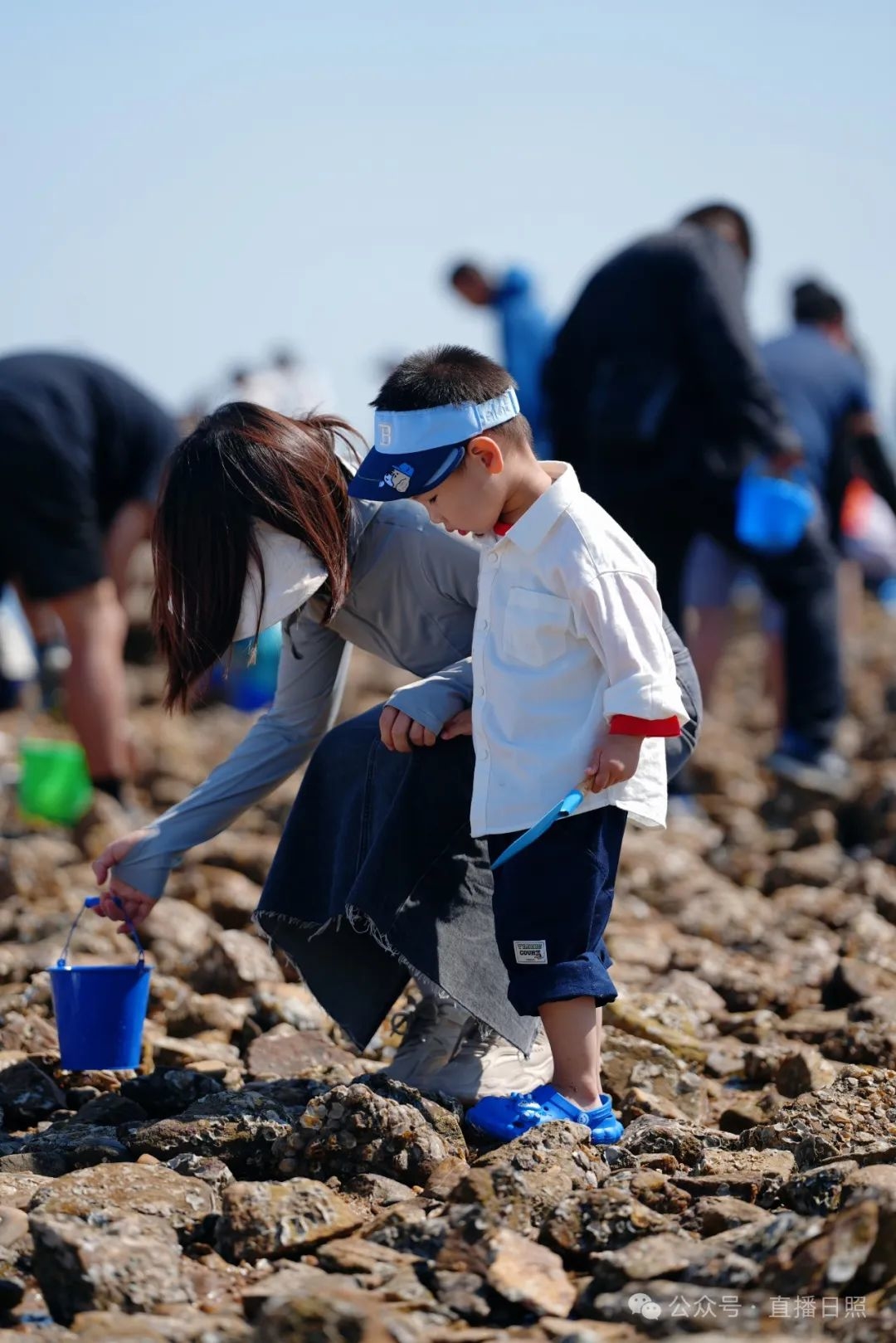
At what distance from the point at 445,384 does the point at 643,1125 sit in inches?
43.5

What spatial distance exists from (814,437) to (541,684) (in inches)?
132

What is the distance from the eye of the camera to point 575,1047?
233cm

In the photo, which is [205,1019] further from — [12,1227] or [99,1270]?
[99,1270]

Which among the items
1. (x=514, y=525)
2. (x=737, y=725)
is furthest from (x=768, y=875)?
(x=737, y=725)

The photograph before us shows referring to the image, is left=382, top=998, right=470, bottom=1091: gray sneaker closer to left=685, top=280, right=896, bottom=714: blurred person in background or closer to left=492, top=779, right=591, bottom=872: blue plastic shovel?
left=492, top=779, right=591, bottom=872: blue plastic shovel

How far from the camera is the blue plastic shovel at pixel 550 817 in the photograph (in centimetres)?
223

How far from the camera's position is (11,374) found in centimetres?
482

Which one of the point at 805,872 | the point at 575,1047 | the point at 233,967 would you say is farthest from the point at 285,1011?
the point at 805,872

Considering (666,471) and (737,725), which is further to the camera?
(737,725)

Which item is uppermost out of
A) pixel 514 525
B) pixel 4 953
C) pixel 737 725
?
pixel 514 525

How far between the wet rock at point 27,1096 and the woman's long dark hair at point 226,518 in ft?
2.18

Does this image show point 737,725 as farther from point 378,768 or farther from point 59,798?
point 378,768

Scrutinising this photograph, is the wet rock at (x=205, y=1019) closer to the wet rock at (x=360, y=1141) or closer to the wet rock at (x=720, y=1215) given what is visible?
the wet rock at (x=360, y=1141)

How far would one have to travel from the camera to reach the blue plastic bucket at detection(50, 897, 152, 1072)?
2650 mm
